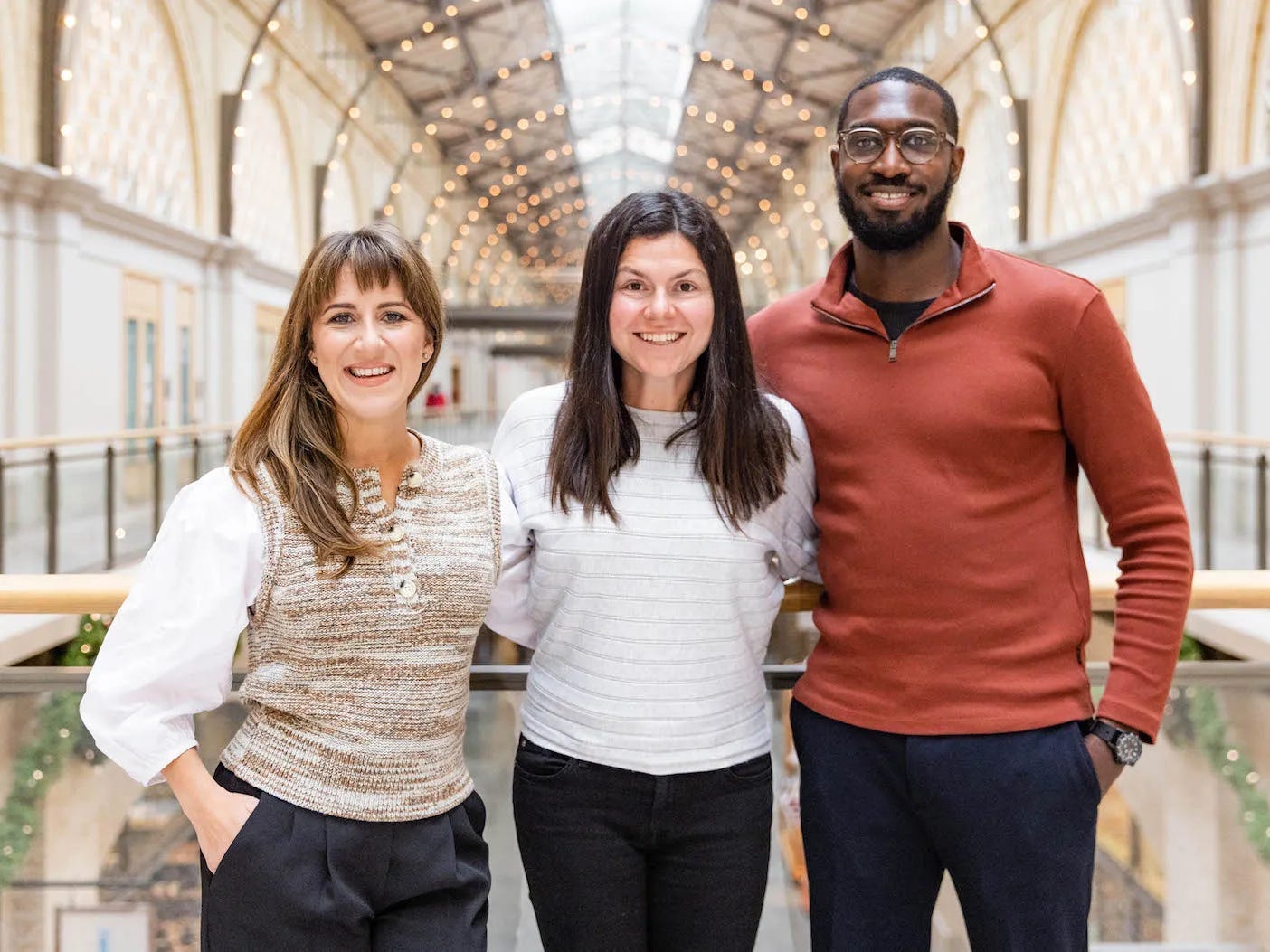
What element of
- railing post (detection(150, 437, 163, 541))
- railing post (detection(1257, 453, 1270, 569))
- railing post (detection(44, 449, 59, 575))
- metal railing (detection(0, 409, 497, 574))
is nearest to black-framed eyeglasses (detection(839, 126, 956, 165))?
metal railing (detection(0, 409, 497, 574))

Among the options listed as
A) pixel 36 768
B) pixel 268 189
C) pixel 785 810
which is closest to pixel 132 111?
pixel 268 189

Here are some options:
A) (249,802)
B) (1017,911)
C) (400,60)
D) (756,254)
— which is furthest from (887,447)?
(756,254)

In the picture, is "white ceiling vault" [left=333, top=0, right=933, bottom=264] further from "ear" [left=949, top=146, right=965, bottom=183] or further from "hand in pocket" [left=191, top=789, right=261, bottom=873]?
"hand in pocket" [left=191, top=789, right=261, bottom=873]

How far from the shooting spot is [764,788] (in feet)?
6.62

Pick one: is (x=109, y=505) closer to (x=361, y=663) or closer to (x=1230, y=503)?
(x=1230, y=503)

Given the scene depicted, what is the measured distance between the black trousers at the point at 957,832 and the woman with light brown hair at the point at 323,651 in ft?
1.99

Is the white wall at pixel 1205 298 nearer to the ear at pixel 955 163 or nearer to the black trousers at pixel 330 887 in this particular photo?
the ear at pixel 955 163

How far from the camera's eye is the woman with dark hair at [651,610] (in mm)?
1953

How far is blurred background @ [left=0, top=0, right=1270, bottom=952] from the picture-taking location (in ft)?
8.39

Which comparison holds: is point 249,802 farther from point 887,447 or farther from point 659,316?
point 887,447

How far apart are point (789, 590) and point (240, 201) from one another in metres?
18.8

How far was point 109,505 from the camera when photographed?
354 inches

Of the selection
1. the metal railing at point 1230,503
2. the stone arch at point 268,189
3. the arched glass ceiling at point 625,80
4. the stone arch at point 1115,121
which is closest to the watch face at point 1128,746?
the metal railing at point 1230,503

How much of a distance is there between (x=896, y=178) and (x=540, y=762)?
1.11m
